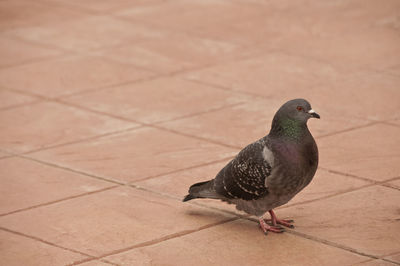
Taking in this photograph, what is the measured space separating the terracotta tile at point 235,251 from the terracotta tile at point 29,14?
7.40 meters

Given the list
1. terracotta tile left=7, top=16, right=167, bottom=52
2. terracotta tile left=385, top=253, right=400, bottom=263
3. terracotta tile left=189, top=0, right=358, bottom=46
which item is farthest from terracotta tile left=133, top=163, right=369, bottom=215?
terracotta tile left=7, top=16, right=167, bottom=52

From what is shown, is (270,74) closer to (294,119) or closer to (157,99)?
(157,99)

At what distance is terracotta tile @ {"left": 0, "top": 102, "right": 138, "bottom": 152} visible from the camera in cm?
909

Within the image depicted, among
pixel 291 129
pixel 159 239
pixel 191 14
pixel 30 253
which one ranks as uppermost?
pixel 291 129

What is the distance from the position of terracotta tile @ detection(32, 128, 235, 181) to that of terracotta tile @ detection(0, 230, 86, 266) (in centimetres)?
144

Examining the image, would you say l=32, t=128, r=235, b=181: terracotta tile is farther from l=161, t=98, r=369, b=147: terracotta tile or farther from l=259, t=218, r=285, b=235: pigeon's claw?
l=259, t=218, r=285, b=235: pigeon's claw

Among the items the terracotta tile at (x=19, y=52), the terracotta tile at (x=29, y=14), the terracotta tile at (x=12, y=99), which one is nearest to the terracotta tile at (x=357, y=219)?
the terracotta tile at (x=12, y=99)

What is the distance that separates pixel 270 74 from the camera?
11.0 m

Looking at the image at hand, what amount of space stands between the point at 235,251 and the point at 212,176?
1.52 meters

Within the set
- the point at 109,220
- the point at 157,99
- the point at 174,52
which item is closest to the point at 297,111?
the point at 109,220

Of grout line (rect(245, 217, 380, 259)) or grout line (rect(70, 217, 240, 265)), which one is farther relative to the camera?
grout line (rect(70, 217, 240, 265))

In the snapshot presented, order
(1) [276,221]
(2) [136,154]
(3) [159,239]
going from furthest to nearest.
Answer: (2) [136,154] → (1) [276,221] → (3) [159,239]

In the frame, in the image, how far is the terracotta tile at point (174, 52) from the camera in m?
11.5

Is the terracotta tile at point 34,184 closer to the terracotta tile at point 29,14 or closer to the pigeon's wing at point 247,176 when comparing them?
the pigeon's wing at point 247,176
